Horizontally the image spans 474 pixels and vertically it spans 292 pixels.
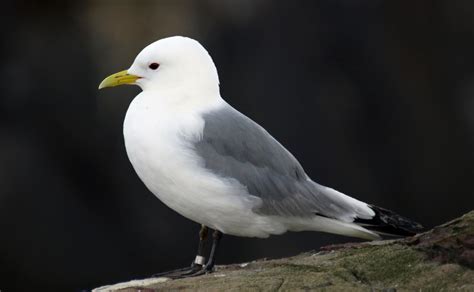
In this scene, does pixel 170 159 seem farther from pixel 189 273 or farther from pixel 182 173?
pixel 189 273

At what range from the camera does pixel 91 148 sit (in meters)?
8.33

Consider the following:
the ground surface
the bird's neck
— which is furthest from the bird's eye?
the ground surface

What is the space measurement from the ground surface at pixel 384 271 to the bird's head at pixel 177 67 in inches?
35.2

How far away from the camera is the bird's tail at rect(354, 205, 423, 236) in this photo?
15.5ft

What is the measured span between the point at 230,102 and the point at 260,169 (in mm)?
3307

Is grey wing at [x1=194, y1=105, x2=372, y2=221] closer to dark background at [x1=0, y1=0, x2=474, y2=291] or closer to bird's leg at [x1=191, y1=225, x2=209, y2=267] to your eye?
bird's leg at [x1=191, y1=225, x2=209, y2=267]

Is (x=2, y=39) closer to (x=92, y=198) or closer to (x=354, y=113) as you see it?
(x=92, y=198)

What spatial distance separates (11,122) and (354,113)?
2.63 m

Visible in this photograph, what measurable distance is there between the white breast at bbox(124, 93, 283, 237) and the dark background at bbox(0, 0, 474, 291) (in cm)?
332

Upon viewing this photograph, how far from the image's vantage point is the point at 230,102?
318 inches

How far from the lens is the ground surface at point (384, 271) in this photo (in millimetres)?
4051

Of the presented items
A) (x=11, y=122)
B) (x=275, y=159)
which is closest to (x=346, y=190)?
(x=11, y=122)

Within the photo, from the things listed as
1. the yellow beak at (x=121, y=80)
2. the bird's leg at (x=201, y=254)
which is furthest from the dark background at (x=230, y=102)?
the yellow beak at (x=121, y=80)

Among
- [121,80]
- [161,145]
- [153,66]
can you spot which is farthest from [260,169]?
[121,80]
